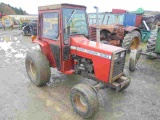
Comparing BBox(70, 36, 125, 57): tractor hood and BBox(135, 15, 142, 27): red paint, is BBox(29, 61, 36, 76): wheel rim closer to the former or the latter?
BBox(70, 36, 125, 57): tractor hood

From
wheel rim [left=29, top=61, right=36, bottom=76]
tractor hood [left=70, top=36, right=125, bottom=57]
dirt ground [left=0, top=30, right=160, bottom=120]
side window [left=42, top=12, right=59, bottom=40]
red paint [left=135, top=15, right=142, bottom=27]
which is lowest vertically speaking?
dirt ground [left=0, top=30, right=160, bottom=120]

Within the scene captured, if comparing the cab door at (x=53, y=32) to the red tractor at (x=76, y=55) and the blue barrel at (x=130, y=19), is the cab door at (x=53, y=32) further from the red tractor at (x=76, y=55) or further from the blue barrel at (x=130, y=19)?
the blue barrel at (x=130, y=19)

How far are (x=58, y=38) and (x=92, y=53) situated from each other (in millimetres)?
901

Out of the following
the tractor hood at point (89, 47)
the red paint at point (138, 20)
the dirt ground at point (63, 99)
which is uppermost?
the red paint at point (138, 20)

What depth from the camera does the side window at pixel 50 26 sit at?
3.83m

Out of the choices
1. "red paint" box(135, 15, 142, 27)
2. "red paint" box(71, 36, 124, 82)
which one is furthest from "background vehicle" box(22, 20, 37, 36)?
"red paint" box(71, 36, 124, 82)

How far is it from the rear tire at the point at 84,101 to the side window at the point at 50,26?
1.42 m

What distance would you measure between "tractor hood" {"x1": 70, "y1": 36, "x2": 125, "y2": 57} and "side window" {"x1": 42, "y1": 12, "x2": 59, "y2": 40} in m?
0.44

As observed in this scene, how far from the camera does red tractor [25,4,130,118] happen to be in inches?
127

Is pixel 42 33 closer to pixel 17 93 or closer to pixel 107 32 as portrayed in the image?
pixel 17 93

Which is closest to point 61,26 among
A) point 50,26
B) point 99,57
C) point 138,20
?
point 50,26

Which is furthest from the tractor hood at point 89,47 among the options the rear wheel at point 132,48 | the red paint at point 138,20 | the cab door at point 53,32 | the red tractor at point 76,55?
the red paint at point 138,20

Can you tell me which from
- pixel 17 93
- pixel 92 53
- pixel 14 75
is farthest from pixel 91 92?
pixel 14 75

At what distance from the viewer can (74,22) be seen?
3.85m
